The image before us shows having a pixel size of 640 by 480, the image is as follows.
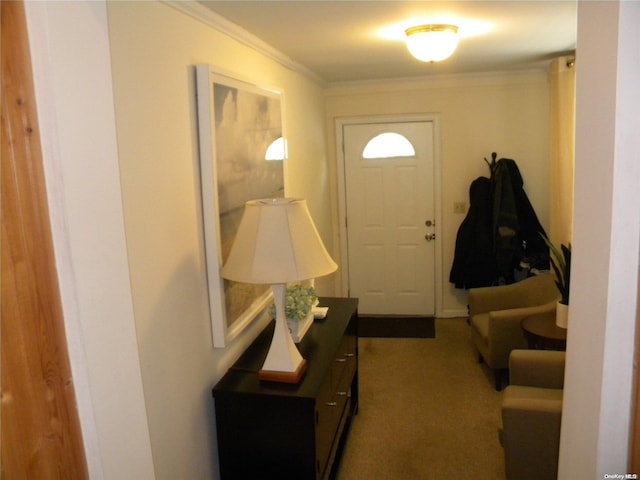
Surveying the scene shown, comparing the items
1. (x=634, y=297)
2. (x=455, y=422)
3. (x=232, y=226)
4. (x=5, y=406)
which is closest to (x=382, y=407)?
(x=455, y=422)

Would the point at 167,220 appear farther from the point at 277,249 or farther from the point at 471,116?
the point at 471,116

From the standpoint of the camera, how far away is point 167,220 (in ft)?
5.76

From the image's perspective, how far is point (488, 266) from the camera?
14.3 feet

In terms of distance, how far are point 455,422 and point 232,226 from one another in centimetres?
188

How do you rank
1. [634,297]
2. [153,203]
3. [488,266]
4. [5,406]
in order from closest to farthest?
[5,406], [634,297], [153,203], [488,266]

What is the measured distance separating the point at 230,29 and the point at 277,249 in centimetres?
108

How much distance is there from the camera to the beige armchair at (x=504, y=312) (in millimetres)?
3334

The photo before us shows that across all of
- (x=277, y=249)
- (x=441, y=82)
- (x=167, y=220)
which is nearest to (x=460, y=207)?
(x=441, y=82)

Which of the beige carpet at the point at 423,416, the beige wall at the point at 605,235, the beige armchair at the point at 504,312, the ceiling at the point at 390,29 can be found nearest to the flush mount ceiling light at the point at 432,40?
the ceiling at the point at 390,29

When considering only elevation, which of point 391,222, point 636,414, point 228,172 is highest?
point 228,172

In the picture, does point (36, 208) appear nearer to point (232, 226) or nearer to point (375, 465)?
point (232, 226)

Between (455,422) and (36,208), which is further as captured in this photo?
Result: (455,422)

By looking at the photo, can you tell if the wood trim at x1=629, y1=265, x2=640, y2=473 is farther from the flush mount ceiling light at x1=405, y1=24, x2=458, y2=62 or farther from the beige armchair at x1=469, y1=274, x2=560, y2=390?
the beige armchair at x1=469, y1=274, x2=560, y2=390

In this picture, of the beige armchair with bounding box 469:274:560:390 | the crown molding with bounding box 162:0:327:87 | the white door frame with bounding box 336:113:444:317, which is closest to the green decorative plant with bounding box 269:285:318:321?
the crown molding with bounding box 162:0:327:87
